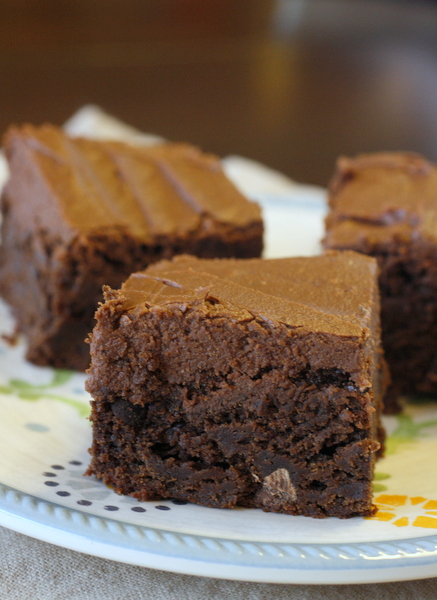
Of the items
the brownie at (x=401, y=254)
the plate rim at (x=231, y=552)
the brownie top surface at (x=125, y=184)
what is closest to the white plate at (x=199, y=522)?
the plate rim at (x=231, y=552)

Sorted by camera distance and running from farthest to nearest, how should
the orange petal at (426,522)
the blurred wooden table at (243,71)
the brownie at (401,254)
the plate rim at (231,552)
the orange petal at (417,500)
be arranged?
the blurred wooden table at (243,71), the brownie at (401,254), the orange petal at (417,500), the orange petal at (426,522), the plate rim at (231,552)

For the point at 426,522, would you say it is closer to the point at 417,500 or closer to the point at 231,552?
the point at 417,500

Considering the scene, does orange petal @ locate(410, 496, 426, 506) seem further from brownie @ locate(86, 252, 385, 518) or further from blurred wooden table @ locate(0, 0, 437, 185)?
blurred wooden table @ locate(0, 0, 437, 185)

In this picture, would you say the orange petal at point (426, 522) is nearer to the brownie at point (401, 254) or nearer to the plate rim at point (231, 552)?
the plate rim at point (231, 552)

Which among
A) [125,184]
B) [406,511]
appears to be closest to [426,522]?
[406,511]

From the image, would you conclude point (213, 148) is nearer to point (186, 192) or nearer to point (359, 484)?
point (186, 192)

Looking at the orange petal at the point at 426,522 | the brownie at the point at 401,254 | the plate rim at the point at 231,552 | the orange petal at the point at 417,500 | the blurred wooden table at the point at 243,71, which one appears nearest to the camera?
the plate rim at the point at 231,552

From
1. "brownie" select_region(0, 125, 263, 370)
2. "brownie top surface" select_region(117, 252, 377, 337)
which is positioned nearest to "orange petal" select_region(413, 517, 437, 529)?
"brownie top surface" select_region(117, 252, 377, 337)
